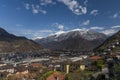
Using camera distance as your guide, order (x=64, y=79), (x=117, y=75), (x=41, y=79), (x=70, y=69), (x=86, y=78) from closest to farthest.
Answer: (x=117, y=75) → (x=86, y=78) → (x=64, y=79) → (x=41, y=79) → (x=70, y=69)

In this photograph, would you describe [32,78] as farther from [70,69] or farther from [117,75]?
[117,75]

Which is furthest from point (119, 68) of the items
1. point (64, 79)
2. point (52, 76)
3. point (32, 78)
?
point (32, 78)

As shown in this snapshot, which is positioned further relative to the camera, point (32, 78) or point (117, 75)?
point (32, 78)

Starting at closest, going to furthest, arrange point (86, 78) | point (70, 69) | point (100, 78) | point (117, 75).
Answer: point (117, 75) < point (100, 78) < point (86, 78) < point (70, 69)

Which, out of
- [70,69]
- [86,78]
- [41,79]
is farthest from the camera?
[70,69]

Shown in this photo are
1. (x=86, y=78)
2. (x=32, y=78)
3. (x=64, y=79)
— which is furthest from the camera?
(x=32, y=78)

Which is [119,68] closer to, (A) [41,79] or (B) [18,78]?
(A) [41,79]

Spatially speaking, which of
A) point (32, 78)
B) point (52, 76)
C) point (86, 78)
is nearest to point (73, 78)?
point (86, 78)
